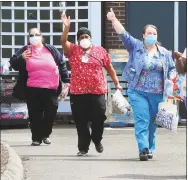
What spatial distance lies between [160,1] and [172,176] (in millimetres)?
6784

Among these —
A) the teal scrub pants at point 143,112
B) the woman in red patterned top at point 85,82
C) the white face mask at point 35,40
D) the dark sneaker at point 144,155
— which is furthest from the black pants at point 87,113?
the white face mask at point 35,40

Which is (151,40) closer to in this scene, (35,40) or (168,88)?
(168,88)

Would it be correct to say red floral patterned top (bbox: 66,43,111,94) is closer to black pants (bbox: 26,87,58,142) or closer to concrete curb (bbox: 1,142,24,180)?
black pants (bbox: 26,87,58,142)

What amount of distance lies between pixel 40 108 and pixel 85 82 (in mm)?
1533

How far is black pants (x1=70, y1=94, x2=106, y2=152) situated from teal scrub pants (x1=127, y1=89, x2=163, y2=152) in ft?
1.68

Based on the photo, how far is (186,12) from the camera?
46.4ft

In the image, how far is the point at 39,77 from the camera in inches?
420

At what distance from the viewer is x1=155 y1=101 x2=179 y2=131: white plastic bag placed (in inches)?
342

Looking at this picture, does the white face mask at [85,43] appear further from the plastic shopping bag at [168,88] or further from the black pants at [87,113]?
the plastic shopping bag at [168,88]

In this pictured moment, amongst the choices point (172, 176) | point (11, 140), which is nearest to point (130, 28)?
point (11, 140)

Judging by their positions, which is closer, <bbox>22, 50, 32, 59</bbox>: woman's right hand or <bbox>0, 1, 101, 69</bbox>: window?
<bbox>22, 50, 32, 59</bbox>: woman's right hand

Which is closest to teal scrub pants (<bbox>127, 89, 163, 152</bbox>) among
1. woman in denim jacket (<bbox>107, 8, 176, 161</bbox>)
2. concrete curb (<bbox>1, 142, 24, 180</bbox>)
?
woman in denim jacket (<bbox>107, 8, 176, 161</bbox>)

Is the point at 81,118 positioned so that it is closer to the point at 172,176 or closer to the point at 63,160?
the point at 63,160

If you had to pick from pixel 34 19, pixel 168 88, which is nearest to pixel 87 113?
pixel 168 88
